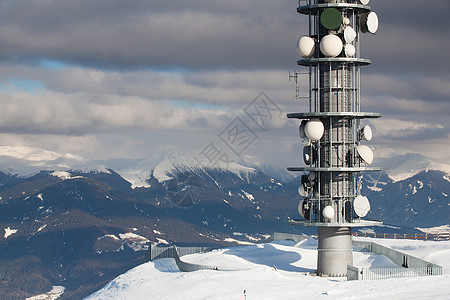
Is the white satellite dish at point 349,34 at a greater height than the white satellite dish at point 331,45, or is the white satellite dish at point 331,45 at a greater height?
the white satellite dish at point 349,34

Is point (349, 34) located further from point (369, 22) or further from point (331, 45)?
point (369, 22)

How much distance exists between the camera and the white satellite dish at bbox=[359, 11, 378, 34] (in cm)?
7869

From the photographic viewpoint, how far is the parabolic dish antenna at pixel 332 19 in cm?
7769

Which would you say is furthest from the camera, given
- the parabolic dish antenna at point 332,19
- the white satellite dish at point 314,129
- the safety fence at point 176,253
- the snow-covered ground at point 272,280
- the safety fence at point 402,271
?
the safety fence at point 176,253

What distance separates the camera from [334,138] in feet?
256

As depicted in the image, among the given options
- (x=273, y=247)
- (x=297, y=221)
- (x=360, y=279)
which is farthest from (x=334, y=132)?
(x=273, y=247)

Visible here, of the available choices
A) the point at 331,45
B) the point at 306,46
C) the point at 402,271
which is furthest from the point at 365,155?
the point at 306,46

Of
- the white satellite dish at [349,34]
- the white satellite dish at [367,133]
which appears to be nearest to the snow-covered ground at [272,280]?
the white satellite dish at [367,133]

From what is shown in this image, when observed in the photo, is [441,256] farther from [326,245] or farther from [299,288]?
[299,288]

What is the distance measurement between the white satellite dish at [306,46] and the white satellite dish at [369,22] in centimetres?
548

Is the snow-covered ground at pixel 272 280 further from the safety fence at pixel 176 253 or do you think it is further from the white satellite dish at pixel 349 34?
the white satellite dish at pixel 349 34

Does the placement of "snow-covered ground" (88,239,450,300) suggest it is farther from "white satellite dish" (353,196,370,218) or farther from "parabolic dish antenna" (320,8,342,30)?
"parabolic dish antenna" (320,8,342,30)

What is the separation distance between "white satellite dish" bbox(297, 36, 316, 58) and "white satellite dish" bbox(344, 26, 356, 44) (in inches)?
130

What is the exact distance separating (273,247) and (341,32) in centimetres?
2871
